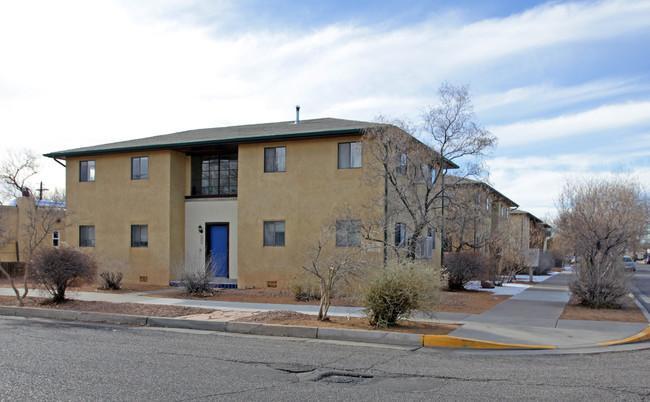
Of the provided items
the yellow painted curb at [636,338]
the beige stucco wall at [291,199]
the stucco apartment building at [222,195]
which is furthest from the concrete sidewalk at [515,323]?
the stucco apartment building at [222,195]

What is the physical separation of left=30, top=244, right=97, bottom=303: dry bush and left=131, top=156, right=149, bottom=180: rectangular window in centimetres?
715

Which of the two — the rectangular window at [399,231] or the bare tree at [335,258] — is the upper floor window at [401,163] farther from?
the bare tree at [335,258]

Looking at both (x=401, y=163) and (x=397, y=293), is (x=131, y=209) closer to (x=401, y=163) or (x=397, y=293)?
(x=401, y=163)

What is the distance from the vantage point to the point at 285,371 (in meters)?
7.69

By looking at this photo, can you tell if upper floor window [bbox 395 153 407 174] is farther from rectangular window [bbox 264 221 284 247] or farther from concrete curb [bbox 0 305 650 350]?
concrete curb [bbox 0 305 650 350]

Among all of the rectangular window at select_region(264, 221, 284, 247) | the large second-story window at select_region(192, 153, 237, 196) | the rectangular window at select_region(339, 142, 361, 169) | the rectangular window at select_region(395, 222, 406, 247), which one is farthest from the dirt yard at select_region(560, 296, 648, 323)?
the large second-story window at select_region(192, 153, 237, 196)

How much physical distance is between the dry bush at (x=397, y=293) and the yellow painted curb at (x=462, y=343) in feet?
3.35

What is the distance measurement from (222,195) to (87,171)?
634cm

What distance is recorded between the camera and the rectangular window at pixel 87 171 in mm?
23312

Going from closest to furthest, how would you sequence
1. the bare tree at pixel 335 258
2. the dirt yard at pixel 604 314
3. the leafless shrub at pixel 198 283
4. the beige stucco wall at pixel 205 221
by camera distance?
1. the bare tree at pixel 335 258
2. the dirt yard at pixel 604 314
3. the leafless shrub at pixel 198 283
4. the beige stucco wall at pixel 205 221

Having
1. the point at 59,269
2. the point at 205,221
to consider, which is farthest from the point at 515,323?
the point at 205,221

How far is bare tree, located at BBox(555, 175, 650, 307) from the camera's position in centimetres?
1494

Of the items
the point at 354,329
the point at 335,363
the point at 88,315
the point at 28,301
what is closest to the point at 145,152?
the point at 28,301

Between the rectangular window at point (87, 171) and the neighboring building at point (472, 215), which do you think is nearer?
the neighboring building at point (472, 215)
